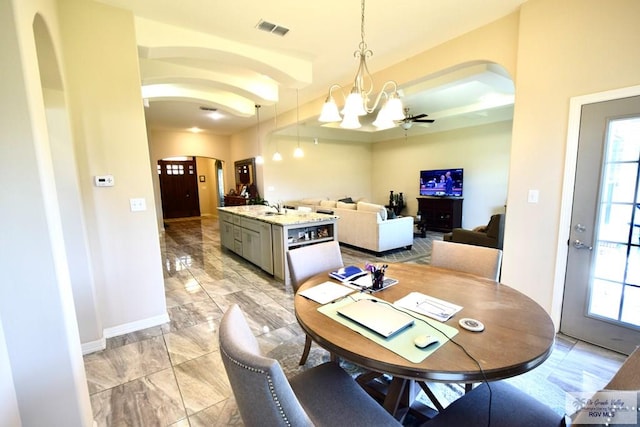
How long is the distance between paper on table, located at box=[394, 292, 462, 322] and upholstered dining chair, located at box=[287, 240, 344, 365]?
0.76 m

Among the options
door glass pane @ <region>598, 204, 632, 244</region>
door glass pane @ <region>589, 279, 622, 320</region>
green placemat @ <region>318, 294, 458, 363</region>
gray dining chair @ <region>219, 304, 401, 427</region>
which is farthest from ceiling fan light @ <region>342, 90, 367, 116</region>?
door glass pane @ <region>589, 279, 622, 320</region>

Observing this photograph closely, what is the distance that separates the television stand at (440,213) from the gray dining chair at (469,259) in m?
4.72

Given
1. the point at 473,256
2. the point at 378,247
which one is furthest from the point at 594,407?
the point at 378,247

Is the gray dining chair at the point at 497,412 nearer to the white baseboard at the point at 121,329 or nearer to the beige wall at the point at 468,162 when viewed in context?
the white baseboard at the point at 121,329

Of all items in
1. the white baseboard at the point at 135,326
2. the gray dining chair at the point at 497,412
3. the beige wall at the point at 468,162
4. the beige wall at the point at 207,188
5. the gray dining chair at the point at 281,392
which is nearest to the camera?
the gray dining chair at the point at 281,392

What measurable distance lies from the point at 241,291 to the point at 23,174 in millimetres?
2688

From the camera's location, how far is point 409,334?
3.80 ft

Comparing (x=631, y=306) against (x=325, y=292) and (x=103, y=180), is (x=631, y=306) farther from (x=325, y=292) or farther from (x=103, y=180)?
(x=103, y=180)

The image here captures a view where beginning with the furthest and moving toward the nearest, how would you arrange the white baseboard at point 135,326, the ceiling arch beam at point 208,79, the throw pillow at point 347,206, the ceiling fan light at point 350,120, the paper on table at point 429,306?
the throw pillow at point 347,206
the ceiling arch beam at point 208,79
the white baseboard at point 135,326
the ceiling fan light at point 350,120
the paper on table at point 429,306

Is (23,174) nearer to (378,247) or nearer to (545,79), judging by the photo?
(545,79)

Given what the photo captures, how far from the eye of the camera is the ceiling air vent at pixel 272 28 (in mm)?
2654

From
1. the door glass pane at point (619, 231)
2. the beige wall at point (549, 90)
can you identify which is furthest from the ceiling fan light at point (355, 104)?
the door glass pane at point (619, 231)

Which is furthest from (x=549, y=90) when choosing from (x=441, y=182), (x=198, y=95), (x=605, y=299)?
(x=441, y=182)

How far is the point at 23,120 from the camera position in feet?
3.78
